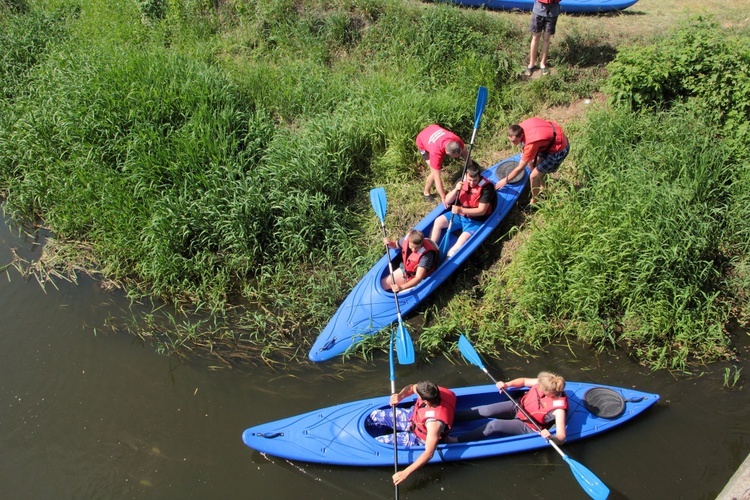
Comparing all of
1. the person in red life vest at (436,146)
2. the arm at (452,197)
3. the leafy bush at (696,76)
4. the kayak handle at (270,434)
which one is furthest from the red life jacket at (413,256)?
the leafy bush at (696,76)

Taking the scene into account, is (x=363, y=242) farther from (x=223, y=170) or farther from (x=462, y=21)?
(x=462, y=21)

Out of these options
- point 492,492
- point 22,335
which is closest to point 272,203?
point 22,335

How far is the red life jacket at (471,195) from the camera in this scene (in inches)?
239

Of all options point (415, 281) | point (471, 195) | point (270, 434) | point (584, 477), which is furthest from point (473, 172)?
point (270, 434)

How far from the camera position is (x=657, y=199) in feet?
19.3

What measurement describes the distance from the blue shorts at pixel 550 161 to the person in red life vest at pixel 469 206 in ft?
2.01

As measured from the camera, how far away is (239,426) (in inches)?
203

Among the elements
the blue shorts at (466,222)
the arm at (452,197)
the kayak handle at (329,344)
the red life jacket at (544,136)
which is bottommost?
the kayak handle at (329,344)

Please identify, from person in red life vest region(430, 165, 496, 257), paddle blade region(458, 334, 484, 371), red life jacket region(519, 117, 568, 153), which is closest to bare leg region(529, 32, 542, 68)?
red life jacket region(519, 117, 568, 153)

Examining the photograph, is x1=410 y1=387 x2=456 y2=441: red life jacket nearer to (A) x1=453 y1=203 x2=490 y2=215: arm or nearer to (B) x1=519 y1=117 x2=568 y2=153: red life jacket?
(A) x1=453 y1=203 x2=490 y2=215: arm

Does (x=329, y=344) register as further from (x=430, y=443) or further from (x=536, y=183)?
(x=536, y=183)

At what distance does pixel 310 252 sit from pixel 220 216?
39.8 inches

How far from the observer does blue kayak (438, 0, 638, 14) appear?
27.7 ft

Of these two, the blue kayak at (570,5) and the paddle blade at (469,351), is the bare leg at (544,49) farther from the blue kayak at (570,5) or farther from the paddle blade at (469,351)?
the paddle blade at (469,351)
